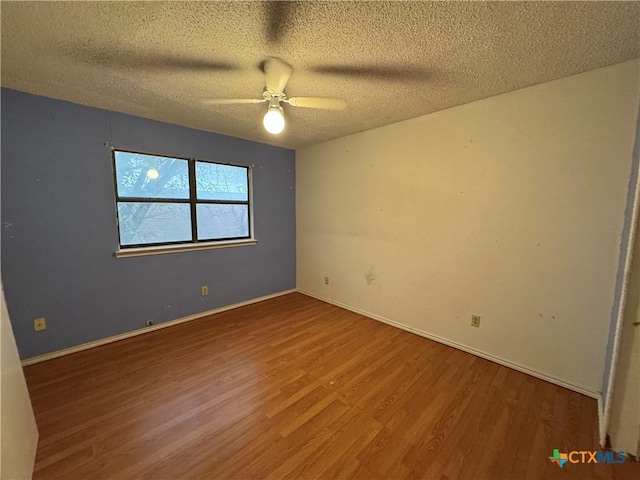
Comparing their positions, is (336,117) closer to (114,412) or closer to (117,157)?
(117,157)

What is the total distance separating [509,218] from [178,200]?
3.38 meters

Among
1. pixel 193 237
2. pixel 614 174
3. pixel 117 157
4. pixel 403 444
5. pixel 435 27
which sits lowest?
pixel 403 444

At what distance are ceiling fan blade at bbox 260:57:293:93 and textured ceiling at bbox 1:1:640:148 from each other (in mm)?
49

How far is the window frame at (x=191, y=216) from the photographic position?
2.57 metres

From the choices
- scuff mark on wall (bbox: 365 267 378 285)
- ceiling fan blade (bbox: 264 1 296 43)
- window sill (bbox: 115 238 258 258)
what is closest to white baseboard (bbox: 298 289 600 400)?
scuff mark on wall (bbox: 365 267 378 285)

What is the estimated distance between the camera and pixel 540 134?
1923 mm

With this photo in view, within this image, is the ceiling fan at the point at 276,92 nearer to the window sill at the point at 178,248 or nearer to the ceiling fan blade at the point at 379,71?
the ceiling fan blade at the point at 379,71

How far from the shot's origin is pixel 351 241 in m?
3.37

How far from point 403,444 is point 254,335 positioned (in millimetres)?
1737

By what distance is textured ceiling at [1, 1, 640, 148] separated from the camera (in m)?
1.22

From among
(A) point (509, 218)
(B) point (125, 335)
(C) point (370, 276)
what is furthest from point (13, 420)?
(A) point (509, 218)

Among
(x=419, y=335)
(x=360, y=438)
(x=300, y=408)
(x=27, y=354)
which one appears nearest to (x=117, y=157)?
(x=27, y=354)

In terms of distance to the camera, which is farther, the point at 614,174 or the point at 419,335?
the point at 419,335

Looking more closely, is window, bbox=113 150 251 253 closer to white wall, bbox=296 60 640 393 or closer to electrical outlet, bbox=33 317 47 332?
electrical outlet, bbox=33 317 47 332
